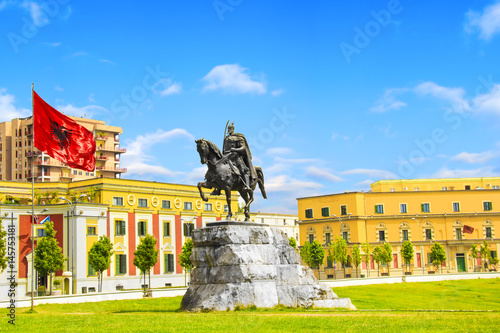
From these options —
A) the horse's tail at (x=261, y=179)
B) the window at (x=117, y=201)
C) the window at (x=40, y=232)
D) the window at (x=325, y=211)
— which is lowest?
the window at (x=40, y=232)

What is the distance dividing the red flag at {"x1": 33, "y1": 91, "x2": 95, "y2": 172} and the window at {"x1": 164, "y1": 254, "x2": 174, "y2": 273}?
5219cm

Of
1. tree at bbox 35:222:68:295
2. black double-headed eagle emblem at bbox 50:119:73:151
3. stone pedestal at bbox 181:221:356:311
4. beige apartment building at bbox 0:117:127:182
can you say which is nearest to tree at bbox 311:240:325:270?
tree at bbox 35:222:68:295

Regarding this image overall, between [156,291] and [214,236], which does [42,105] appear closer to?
[214,236]

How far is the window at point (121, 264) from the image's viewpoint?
2849 inches

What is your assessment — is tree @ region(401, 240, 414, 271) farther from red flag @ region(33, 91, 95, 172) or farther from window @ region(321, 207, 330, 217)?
red flag @ region(33, 91, 95, 172)

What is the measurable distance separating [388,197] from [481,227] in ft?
49.5

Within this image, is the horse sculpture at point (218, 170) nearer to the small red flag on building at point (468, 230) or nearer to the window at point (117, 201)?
the window at point (117, 201)

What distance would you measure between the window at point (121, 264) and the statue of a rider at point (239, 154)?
48620mm

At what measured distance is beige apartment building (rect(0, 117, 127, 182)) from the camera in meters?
111

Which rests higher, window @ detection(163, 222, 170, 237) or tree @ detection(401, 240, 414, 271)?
window @ detection(163, 222, 170, 237)

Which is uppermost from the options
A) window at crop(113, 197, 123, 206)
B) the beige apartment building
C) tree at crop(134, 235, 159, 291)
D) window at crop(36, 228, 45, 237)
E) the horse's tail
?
the beige apartment building

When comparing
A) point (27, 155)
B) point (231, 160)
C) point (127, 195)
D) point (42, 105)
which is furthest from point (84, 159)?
point (27, 155)

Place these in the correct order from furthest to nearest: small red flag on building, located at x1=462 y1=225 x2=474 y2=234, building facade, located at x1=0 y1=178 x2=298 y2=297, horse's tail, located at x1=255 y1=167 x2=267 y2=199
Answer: small red flag on building, located at x1=462 y1=225 x2=474 y2=234 < building facade, located at x1=0 y1=178 x2=298 y2=297 < horse's tail, located at x1=255 y1=167 x2=267 y2=199

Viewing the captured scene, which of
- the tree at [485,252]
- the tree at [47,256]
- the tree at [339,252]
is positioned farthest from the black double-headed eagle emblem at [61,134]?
the tree at [485,252]
